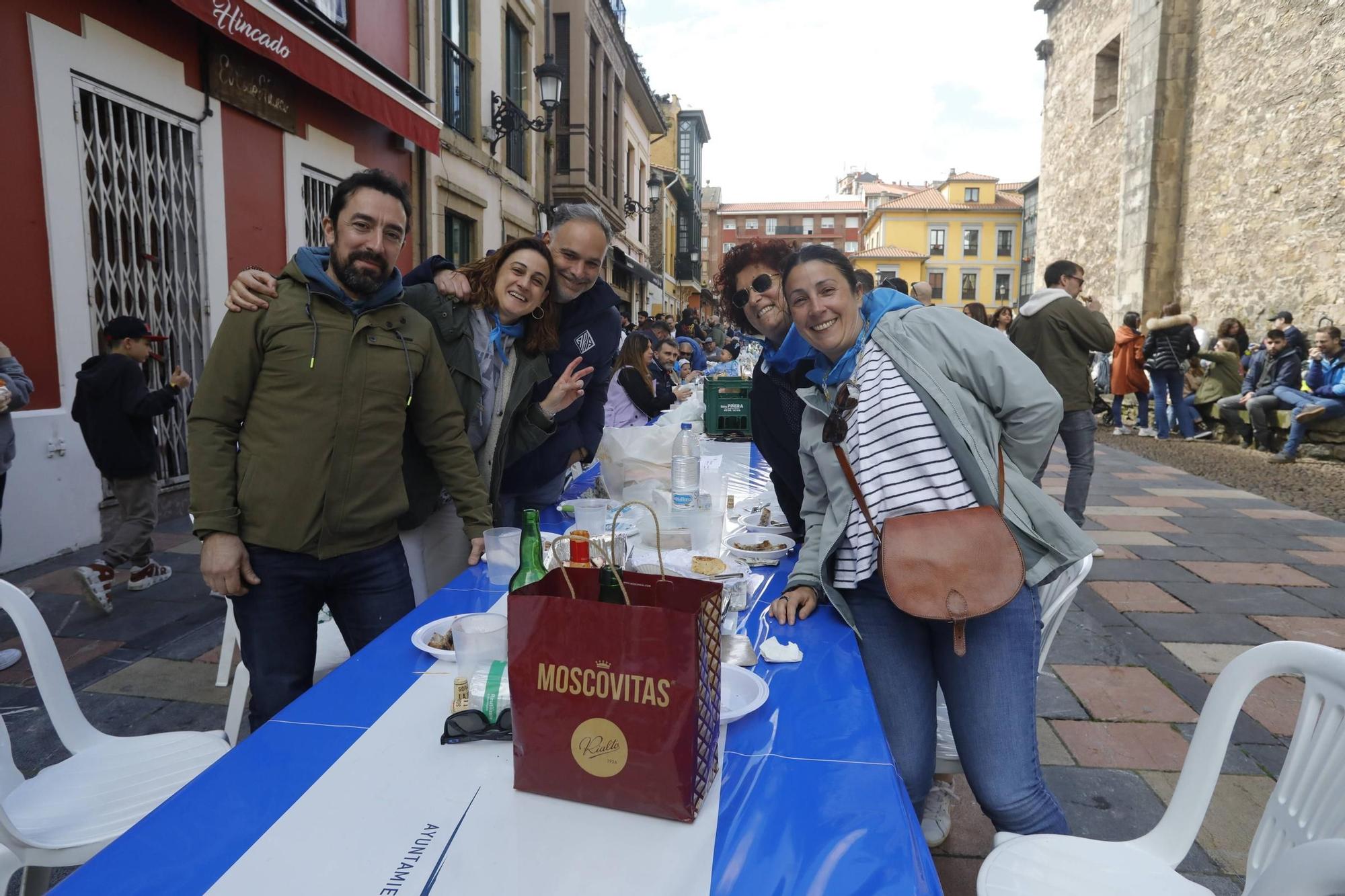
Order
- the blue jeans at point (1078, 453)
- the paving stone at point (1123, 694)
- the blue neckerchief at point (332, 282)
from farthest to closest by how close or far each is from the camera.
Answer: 1. the blue jeans at point (1078, 453)
2. the paving stone at point (1123, 694)
3. the blue neckerchief at point (332, 282)

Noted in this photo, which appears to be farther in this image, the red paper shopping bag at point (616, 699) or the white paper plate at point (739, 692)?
the white paper plate at point (739, 692)

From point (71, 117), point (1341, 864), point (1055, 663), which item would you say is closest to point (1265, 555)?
point (1055, 663)

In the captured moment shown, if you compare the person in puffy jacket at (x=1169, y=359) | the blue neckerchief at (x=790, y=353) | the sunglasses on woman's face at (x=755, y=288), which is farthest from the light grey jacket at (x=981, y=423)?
the person in puffy jacket at (x=1169, y=359)

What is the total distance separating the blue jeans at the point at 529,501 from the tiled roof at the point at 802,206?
69588 mm

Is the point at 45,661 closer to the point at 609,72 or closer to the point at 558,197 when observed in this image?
the point at 558,197

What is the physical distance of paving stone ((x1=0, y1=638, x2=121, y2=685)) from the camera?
3277mm

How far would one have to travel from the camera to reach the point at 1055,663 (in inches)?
143

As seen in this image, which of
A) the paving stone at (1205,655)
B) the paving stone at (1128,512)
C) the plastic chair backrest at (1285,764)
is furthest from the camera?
the paving stone at (1128,512)

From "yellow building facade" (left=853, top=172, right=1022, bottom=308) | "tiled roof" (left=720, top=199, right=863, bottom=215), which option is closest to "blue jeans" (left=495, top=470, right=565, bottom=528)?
"yellow building facade" (left=853, top=172, right=1022, bottom=308)

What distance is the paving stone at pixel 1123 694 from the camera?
3109 mm

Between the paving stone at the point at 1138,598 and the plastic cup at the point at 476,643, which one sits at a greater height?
the plastic cup at the point at 476,643

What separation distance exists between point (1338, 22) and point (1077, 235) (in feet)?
26.8

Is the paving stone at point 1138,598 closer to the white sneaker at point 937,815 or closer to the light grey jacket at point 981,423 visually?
the white sneaker at point 937,815

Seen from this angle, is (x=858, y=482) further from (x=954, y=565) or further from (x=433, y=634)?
(x=433, y=634)
